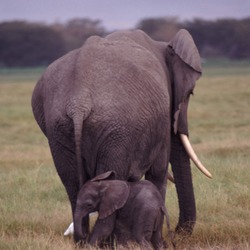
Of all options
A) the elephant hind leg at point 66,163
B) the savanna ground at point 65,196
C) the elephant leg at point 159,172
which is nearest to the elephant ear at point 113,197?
the elephant hind leg at point 66,163

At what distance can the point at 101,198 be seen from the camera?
5.09 meters

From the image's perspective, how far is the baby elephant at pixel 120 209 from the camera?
5.05 m

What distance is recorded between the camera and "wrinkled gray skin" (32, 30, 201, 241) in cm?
489

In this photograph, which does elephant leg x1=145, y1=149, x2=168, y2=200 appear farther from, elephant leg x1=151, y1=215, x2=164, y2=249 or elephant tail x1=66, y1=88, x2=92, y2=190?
elephant tail x1=66, y1=88, x2=92, y2=190

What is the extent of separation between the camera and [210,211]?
6.88 metres

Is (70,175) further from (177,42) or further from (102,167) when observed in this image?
(177,42)

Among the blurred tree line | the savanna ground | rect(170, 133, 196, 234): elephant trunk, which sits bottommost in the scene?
the blurred tree line

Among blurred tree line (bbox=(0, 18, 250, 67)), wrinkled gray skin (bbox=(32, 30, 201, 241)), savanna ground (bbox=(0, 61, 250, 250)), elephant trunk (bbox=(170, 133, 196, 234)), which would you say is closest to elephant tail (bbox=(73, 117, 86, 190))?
wrinkled gray skin (bbox=(32, 30, 201, 241))

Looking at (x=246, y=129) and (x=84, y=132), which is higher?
(x=84, y=132)

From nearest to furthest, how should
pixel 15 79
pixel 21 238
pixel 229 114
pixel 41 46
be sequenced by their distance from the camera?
pixel 21 238, pixel 229 114, pixel 41 46, pixel 15 79

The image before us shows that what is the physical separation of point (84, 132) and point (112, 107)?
8.5 inches

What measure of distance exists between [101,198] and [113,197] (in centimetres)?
9

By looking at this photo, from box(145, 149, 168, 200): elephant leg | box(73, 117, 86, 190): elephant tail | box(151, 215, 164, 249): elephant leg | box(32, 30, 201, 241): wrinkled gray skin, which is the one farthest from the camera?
box(145, 149, 168, 200): elephant leg

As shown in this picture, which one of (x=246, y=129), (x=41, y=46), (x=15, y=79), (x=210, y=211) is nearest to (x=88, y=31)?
(x=41, y=46)
